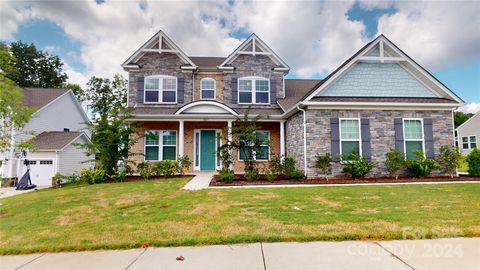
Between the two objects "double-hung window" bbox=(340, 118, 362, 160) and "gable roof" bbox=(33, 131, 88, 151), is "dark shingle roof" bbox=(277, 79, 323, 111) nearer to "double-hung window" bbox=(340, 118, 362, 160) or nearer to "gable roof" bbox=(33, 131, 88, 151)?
"double-hung window" bbox=(340, 118, 362, 160)

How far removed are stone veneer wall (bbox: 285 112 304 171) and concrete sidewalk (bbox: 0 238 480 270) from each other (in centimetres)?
729

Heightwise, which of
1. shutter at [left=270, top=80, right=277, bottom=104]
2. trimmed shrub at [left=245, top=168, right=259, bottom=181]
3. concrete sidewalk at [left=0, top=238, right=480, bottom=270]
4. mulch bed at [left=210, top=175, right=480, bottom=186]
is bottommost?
concrete sidewalk at [left=0, top=238, right=480, bottom=270]

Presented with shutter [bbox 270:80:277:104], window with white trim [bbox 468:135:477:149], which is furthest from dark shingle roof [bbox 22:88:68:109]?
window with white trim [bbox 468:135:477:149]

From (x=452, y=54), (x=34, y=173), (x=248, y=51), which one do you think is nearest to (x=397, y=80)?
(x=452, y=54)

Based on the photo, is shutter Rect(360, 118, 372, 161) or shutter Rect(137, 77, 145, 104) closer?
shutter Rect(360, 118, 372, 161)

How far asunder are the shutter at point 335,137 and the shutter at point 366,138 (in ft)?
3.63

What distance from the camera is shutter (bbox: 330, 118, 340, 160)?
10312 millimetres

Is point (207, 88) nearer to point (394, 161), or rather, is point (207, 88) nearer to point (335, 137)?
point (335, 137)

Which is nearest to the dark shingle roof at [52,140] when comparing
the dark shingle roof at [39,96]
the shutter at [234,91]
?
the dark shingle roof at [39,96]

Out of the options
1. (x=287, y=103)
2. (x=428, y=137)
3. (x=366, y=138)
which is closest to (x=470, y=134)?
(x=428, y=137)

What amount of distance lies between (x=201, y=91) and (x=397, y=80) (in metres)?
10.2

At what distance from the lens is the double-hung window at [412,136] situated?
10625 millimetres

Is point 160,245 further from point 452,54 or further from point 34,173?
point 452,54

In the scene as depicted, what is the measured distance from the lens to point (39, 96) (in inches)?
703
